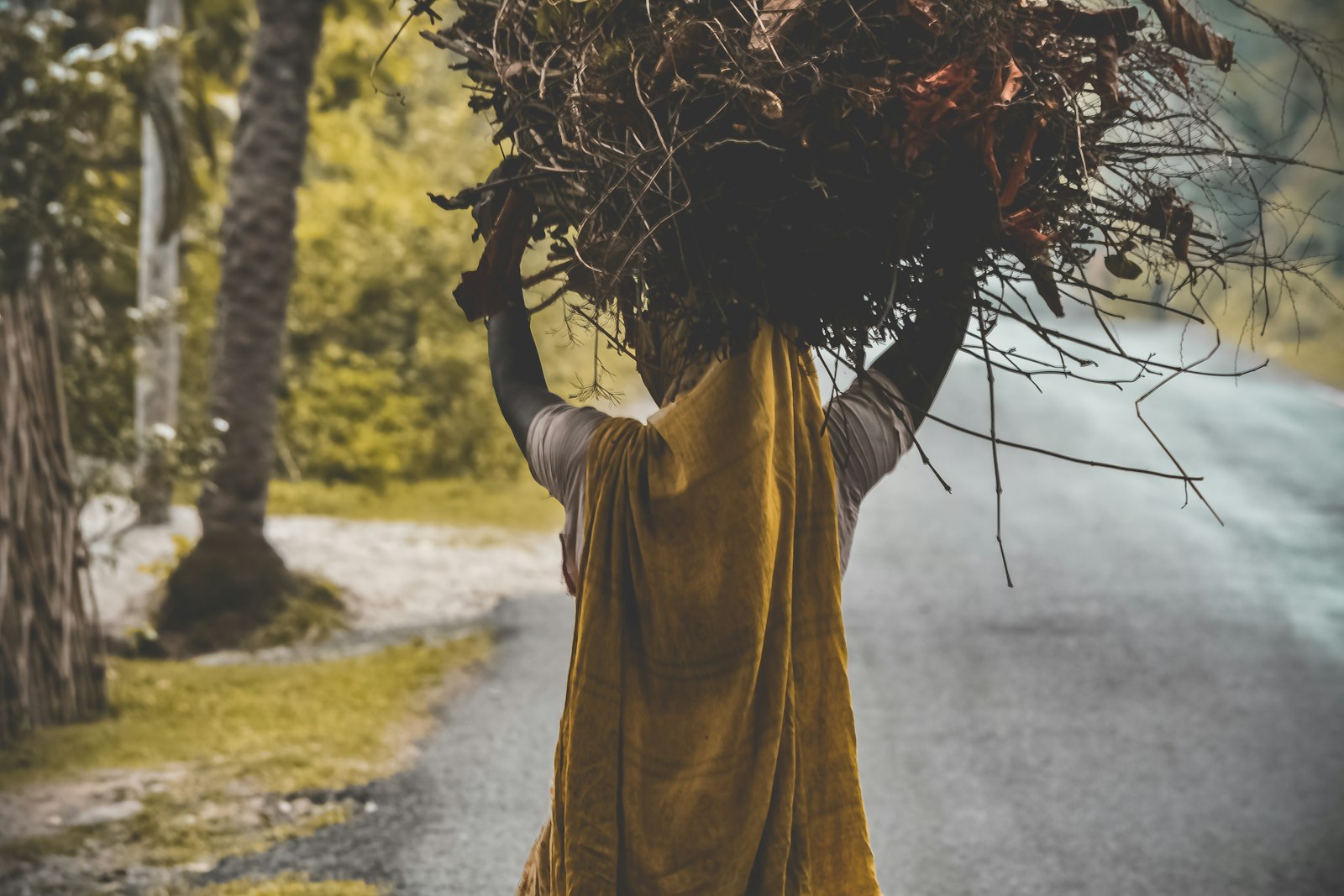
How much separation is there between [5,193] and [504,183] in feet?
13.7

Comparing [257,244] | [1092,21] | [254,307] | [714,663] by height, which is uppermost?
[257,244]

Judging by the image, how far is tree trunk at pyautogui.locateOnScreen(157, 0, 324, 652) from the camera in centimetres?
729

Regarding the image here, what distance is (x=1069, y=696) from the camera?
264 inches

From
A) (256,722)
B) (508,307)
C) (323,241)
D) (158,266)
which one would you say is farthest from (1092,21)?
(323,241)

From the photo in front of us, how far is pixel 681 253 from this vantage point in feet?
6.07

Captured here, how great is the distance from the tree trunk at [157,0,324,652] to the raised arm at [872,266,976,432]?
5896mm

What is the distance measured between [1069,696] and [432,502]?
6844 mm

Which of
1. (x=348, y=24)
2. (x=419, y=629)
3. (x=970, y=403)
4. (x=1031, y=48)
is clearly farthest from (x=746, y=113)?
(x=970, y=403)

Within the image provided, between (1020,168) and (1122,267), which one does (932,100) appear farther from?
(1122,267)

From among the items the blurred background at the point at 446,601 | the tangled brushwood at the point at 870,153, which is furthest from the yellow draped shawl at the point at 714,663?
the blurred background at the point at 446,601

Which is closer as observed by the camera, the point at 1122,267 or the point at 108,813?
the point at 1122,267

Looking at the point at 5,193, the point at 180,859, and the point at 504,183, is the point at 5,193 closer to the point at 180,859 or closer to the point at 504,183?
the point at 180,859

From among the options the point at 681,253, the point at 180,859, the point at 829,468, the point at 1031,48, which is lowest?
the point at 180,859

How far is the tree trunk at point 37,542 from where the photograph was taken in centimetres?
517
